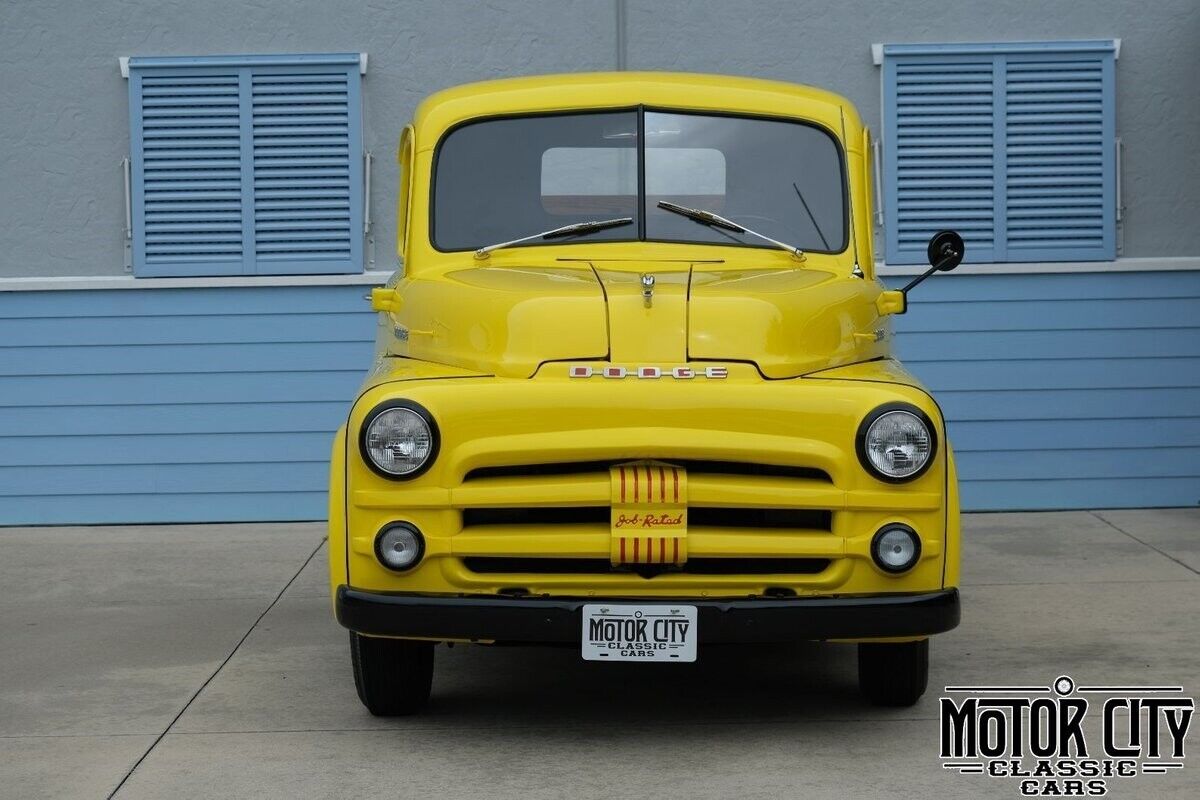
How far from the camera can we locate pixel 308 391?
9891 mm

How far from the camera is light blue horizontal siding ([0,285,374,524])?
987cm

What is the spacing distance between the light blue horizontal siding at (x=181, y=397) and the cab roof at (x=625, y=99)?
371 cm

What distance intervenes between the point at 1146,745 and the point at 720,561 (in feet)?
4.55

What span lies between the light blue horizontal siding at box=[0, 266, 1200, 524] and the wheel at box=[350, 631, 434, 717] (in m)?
4.64

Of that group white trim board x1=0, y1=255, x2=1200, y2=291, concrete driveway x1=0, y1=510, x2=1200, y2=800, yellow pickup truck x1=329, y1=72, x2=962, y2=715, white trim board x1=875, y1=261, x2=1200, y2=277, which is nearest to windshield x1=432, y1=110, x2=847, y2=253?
yellow pickup truck x1=329, y1=72, x2=962, y2=715

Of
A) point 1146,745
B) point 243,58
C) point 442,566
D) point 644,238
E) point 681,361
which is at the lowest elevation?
point 1146,745

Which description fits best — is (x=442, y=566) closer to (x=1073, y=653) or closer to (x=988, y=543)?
(x=1073, y=653)

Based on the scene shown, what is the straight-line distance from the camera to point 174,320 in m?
9.85

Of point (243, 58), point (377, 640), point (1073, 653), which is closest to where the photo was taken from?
point (377, 640)

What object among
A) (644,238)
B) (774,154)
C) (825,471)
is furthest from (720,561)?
(774,154)

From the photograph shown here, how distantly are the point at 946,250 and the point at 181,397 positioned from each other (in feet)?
18.2

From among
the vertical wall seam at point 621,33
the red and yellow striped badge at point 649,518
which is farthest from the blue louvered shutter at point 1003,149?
the red and yellow striped badge at point 649,518

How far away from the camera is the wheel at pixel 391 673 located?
520 centimetres

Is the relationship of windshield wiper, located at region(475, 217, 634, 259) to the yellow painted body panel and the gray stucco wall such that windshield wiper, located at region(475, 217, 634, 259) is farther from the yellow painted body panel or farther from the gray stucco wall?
the gray stucco wall
